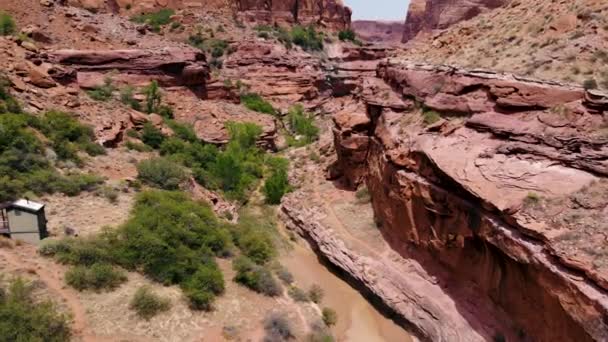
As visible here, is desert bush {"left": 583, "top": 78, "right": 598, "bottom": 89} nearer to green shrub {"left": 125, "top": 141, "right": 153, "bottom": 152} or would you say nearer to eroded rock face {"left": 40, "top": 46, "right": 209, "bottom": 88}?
green shrub {"left": 125, "top": 141, "right": 153, "bottom": 152}

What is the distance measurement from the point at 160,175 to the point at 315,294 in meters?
8.76

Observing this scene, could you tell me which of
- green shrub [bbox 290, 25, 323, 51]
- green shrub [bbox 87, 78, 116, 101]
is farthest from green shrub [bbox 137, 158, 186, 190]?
green shrub [bbox 290, 25, 323, 51]

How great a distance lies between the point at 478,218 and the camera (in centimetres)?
1184

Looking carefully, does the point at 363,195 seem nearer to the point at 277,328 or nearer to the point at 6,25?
the point at 277,328

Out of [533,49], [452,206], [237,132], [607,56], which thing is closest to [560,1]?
[533,49]

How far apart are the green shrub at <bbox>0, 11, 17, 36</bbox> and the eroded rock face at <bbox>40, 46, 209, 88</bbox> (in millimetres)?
3077

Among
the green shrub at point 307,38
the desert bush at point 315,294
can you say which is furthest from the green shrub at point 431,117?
the green shrub at point 307,38

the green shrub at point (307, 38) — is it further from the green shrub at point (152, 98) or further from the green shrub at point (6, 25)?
the green shrub at point (6, 25)

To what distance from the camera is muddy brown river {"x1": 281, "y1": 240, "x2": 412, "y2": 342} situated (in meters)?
13.8

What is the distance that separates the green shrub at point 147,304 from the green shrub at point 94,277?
2.54 feet

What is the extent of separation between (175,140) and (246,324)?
48.4 feet

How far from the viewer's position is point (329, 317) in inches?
546

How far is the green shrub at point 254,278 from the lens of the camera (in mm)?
13680

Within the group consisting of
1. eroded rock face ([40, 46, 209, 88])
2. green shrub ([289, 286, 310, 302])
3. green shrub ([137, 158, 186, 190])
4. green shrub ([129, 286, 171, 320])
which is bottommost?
green shrub ([289, 286, 310, 302])
